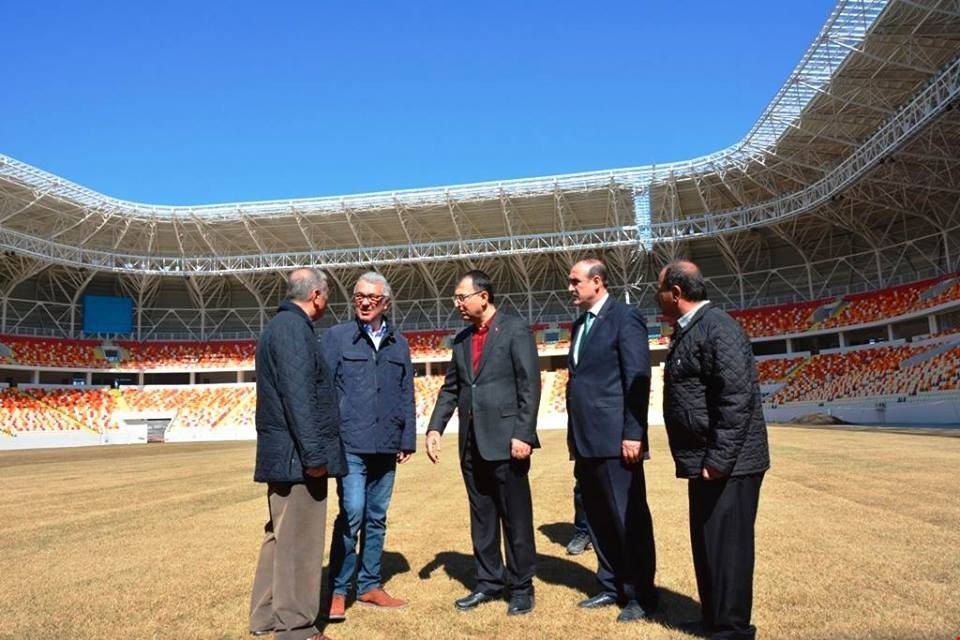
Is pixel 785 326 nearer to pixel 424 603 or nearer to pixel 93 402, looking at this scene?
pixel 424 603

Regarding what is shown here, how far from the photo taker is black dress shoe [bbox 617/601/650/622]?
11.5ft

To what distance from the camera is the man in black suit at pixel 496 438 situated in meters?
3.93

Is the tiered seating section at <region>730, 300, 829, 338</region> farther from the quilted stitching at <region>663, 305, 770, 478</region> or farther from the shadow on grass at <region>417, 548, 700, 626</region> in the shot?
the quilted stitching at <region>663, 305, 770, 478</region>

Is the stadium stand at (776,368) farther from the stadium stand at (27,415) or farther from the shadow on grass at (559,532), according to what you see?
the stadium stand at (27,415)

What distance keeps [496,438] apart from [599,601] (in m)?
1.14

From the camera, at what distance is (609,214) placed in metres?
37.1

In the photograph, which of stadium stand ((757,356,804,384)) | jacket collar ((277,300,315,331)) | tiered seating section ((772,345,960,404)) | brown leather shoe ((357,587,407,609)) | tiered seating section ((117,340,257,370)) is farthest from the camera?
tiered seating section ((117,340,257,370))

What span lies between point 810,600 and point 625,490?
118 centimetres

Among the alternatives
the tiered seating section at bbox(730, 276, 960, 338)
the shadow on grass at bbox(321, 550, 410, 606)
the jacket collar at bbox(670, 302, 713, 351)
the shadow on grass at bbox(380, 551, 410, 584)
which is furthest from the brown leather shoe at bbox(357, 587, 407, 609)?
the tiered seating section at bbox(730, 276, 960, 338)

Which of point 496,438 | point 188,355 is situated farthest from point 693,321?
point 188,355

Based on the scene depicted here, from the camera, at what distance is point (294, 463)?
3289 mm

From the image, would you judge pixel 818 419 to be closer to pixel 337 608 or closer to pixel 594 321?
pixel 594 321

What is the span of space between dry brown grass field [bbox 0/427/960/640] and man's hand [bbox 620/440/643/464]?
87 centimetres

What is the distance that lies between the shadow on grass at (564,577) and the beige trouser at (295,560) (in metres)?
1.26
